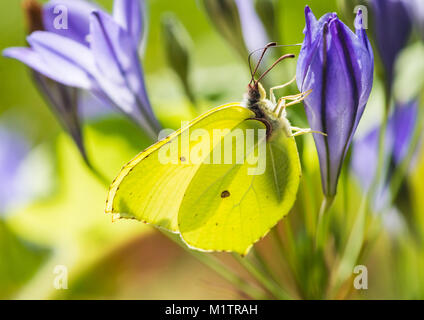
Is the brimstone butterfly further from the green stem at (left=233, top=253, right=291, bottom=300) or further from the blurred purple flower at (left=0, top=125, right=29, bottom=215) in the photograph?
the blurred purple flower at (left=0, top=125, right=29, bottom=215)

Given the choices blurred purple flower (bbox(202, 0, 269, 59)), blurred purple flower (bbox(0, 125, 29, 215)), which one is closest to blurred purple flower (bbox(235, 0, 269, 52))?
blurred purple flower (bbox(202, 0, 269, 59))

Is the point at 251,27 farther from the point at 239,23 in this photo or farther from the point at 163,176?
the point at 163,176

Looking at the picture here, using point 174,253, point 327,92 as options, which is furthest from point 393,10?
point 174,253

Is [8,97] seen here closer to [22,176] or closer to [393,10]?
[22,176]

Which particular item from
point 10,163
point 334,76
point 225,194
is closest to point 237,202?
point 225,194

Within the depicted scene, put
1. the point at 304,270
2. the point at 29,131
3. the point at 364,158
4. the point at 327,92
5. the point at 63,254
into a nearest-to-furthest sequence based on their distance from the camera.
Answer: the point at 327,92 → the point at 304,270 → the point at 364,158 → the point at 63,254 → the point at 29,131

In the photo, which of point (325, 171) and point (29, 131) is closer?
point (325, 171)

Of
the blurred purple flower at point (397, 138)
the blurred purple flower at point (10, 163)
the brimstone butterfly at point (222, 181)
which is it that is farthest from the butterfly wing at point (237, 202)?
the blurred purple flower at point (10, 163)
